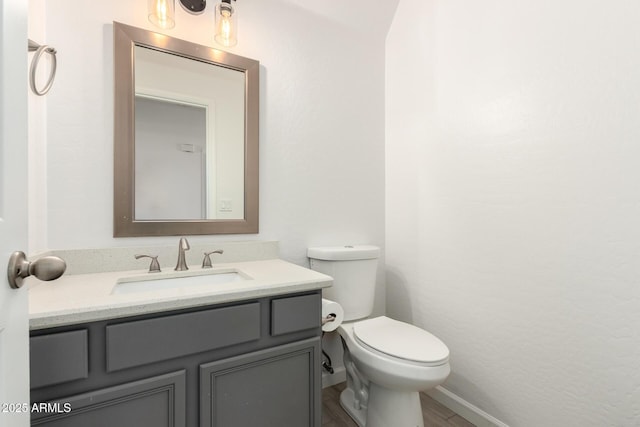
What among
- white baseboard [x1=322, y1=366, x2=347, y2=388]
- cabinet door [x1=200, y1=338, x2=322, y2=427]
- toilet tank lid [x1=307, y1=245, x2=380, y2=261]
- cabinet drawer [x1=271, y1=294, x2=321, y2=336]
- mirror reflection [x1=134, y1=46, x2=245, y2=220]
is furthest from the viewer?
white baseboard [x1=322, y1=366, x2=347, y2=388]

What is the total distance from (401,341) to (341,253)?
0.51 meters

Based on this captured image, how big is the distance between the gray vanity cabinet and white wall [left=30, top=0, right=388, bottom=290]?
1.85ft

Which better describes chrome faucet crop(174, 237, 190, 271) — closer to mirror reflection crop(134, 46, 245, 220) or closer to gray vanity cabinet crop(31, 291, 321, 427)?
mirror reflection crop(134, 46, 245, 220)

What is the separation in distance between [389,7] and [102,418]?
2.39 meters

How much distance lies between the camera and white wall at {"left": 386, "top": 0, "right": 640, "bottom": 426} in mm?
1030

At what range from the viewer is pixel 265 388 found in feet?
3.29

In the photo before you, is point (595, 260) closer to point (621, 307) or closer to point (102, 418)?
point (621, 307)

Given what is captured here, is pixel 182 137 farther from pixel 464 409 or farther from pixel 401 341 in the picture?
pixel 464 409

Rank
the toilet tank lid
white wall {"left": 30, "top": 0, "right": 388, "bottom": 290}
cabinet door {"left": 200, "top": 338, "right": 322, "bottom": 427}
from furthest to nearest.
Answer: the toilet tank lid, white wall {"left": 30, "top": 0, "right": 388, "bottom": 290}, cabinet door {"left": 200, "top": 338, "right": 322, "bottom": 427}

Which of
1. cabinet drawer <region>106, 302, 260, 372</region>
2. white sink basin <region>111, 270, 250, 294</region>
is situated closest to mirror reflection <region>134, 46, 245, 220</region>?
white sink basin <region>111, 270, 250, 294</region>

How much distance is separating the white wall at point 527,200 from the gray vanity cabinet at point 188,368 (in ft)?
2.87

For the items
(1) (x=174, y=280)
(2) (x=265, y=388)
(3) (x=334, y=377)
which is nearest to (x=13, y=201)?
(1) (x=174, y=280)

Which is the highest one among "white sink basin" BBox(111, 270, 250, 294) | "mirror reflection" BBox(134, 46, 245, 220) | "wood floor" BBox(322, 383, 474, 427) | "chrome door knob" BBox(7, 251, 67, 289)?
"mirror reflection" BBox(134, 46, 245, 220)

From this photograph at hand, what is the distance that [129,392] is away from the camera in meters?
0.80
